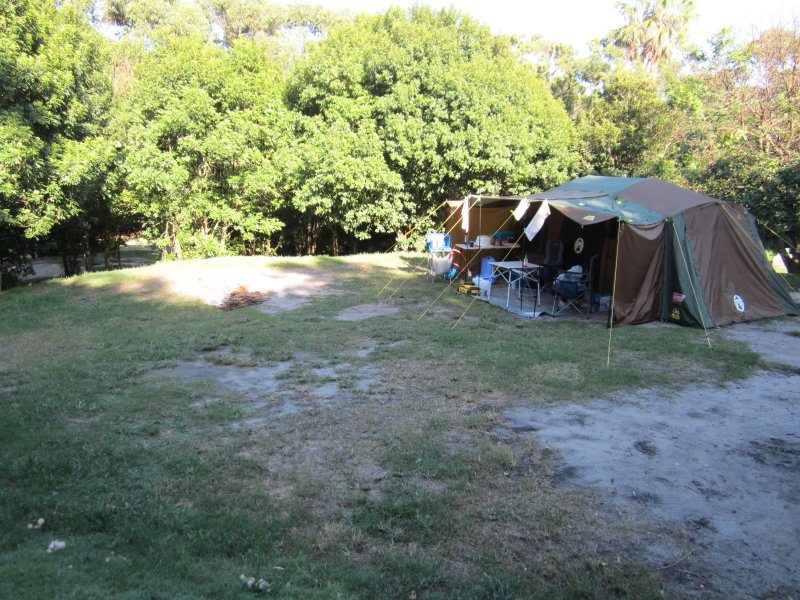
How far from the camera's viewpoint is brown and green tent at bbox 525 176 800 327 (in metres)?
8.27

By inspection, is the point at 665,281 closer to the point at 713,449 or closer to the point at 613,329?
the point at 613,329

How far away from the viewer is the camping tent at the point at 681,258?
827 cm

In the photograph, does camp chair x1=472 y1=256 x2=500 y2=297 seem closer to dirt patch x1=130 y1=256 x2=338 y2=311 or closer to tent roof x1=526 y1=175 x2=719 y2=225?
tent roof x1=526 y1=175 x2=719 y2=225

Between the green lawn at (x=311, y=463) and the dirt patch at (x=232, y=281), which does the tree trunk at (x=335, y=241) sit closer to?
the dirt patch at (x=232, y=281)

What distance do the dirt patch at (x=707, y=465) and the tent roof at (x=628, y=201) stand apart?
3.14 m

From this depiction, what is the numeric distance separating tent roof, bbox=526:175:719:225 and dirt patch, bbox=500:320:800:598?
3.14 m

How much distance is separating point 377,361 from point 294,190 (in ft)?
34.3

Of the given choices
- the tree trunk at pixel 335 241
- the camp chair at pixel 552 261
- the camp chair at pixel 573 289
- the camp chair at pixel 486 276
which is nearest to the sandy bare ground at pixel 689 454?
the camp chair at pixel 573 289

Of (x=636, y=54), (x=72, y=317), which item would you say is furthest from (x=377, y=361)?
(x=636, y=54)

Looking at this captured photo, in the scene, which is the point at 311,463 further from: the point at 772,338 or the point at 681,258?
the point at 772,338

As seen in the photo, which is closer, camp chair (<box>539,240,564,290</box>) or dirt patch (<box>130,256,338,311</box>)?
camp chair (<box>539,240,564,290</box>)

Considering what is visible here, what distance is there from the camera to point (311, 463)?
407cm

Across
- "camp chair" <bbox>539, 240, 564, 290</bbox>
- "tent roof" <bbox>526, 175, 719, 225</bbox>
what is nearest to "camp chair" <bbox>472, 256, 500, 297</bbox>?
"camp chair" <bbox>539, 240, 564, 290</bbox>

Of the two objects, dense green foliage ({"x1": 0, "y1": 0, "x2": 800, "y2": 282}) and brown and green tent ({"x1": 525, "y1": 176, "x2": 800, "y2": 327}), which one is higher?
dense green foliage ({"x1": 0, "y1": 0, "x2": 800, "y2": 282})
